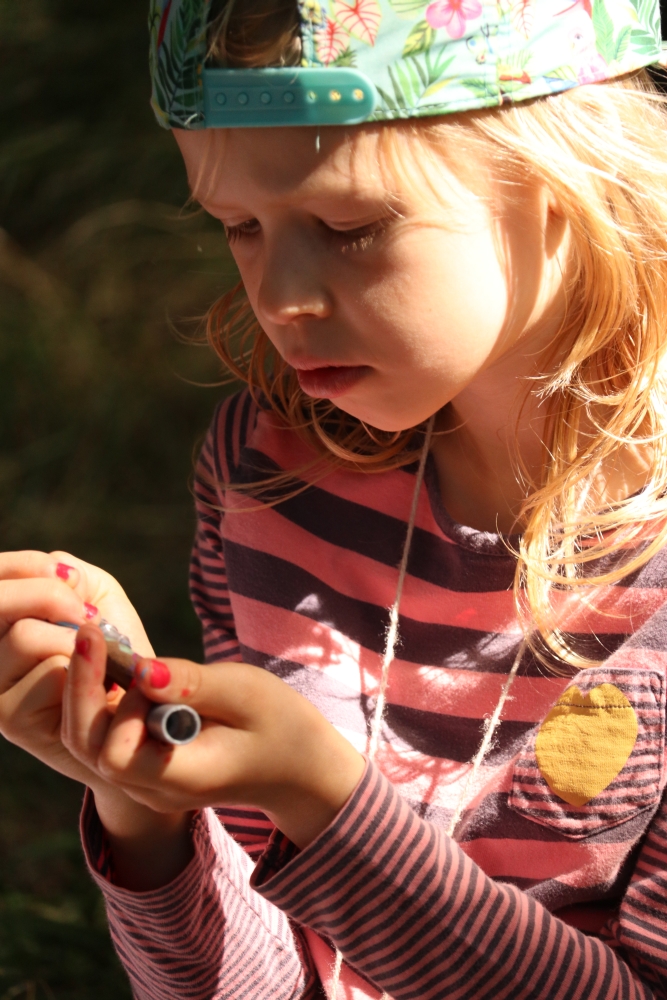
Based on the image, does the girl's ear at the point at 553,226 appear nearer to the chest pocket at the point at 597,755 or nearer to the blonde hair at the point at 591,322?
the blonde hair at the point at 591,322

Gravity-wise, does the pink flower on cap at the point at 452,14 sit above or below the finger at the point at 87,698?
above

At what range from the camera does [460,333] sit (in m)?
0.80

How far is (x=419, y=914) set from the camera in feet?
2.54

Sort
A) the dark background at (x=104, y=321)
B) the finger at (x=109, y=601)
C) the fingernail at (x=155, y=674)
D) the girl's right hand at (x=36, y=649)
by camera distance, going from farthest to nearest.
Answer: the dark background at (x=104, y=321)
the finger at (x=109, y=601)
the girl's right hand at (x=36, y=649)
the fingernail at (x=155, y=674)

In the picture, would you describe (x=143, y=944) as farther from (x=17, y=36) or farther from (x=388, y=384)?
(x=17, y=36)

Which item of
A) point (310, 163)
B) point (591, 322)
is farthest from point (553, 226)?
point (310, 163)

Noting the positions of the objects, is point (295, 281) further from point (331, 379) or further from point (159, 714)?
point (159, 714)

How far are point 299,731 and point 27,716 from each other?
0.19 m

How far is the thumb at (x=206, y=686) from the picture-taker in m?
0.65

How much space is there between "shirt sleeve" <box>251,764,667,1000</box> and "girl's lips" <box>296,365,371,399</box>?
281mm

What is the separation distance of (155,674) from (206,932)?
370 millimetres

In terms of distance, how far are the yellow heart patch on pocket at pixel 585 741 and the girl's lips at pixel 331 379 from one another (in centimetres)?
31

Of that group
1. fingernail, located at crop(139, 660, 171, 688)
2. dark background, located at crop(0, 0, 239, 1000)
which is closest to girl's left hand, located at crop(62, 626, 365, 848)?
fingernail, located at crop(139, 660, 171, 688)

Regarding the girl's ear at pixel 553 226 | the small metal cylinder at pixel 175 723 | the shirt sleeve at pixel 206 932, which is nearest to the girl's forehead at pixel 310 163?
the girl's ear at pixel 553 226
